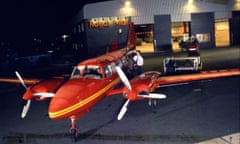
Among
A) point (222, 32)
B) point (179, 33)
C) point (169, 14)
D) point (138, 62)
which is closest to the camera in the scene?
point (138, 62)

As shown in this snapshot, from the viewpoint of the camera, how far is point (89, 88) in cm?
1151

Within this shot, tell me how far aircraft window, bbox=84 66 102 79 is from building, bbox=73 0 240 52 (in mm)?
28032

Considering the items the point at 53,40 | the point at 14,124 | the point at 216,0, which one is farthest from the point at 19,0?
the point at 14,124

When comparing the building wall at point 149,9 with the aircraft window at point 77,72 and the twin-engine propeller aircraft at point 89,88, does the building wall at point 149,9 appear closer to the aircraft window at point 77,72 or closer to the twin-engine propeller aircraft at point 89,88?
the twin-engine propeller aircraft at point 89,88

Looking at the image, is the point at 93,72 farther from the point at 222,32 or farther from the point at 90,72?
the point at 222,32

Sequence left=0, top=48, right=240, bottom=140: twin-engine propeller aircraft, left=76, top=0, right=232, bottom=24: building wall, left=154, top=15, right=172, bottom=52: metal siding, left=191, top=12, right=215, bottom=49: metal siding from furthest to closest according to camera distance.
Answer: left=191, top=12, right=215, bottom=49: metal siding < left=154, top=15, right=172, bottom=52: metal siding < left=76, top=0, right=232, bottom=24: building wall < left=0, top=48, right=240, bottom=140: twin-engine propeller aircraft

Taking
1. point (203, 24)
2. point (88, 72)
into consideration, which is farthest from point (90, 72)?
point (203, 24)

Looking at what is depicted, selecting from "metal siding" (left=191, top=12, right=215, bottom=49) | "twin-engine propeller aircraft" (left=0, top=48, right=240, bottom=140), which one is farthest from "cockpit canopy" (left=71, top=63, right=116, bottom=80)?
"metal siding" (left=191, top=12, right=215, bottom=49)

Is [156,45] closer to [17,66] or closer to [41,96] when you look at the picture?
[17,66]

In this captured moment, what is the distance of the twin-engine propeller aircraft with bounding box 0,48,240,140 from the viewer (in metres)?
10.5

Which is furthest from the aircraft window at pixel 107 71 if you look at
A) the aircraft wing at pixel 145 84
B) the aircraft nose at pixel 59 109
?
the aircraft nose at pixel 59 109

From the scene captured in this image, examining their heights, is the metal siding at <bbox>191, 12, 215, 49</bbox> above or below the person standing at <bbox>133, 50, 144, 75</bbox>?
above

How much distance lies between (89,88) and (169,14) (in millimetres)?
32627

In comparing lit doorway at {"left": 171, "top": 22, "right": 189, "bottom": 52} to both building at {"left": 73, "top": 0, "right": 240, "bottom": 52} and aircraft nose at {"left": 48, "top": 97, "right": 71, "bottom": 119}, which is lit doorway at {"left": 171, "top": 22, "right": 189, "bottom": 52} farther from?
aircraft nose at {"left": 48, "top": 97, "right": 71, "bottom": 119}
